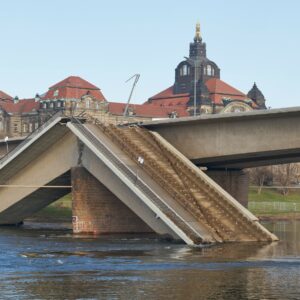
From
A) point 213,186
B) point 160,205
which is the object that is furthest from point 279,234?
point 160,205

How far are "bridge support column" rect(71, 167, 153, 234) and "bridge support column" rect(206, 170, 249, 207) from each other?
41.8 feet

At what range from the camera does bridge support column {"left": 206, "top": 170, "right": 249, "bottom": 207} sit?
275 feet

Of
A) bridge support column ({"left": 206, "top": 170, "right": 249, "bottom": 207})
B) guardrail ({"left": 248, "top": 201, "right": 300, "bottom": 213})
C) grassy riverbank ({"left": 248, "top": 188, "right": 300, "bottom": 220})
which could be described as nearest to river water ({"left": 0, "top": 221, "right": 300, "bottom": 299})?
bridge support column ({"left": 206, "top": 170, "right": 249, "bottom": 207})

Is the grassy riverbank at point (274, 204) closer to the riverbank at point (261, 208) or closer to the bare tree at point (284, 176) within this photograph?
the riverbank at point (261, 208)

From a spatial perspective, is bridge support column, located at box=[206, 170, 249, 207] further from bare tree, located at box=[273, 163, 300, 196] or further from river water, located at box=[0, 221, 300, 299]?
bare tree, located at box=[273, 163, 300, 196]

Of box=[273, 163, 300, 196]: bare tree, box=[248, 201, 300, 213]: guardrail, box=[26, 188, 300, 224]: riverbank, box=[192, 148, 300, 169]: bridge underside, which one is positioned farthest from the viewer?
box=[273, 163, 300, 196]: bare tree

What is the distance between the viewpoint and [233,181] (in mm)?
84625

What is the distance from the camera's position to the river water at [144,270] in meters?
39.7

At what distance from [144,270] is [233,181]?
126 feet

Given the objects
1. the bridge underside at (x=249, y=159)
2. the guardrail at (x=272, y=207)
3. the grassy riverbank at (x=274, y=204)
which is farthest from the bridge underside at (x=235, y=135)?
the guardrail at (x=272, y=207)

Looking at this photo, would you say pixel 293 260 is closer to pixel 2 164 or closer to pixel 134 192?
pixel 134 192

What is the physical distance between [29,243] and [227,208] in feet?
47.9

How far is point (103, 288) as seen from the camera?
40.8 meters

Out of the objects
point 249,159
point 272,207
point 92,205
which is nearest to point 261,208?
point 272,207
